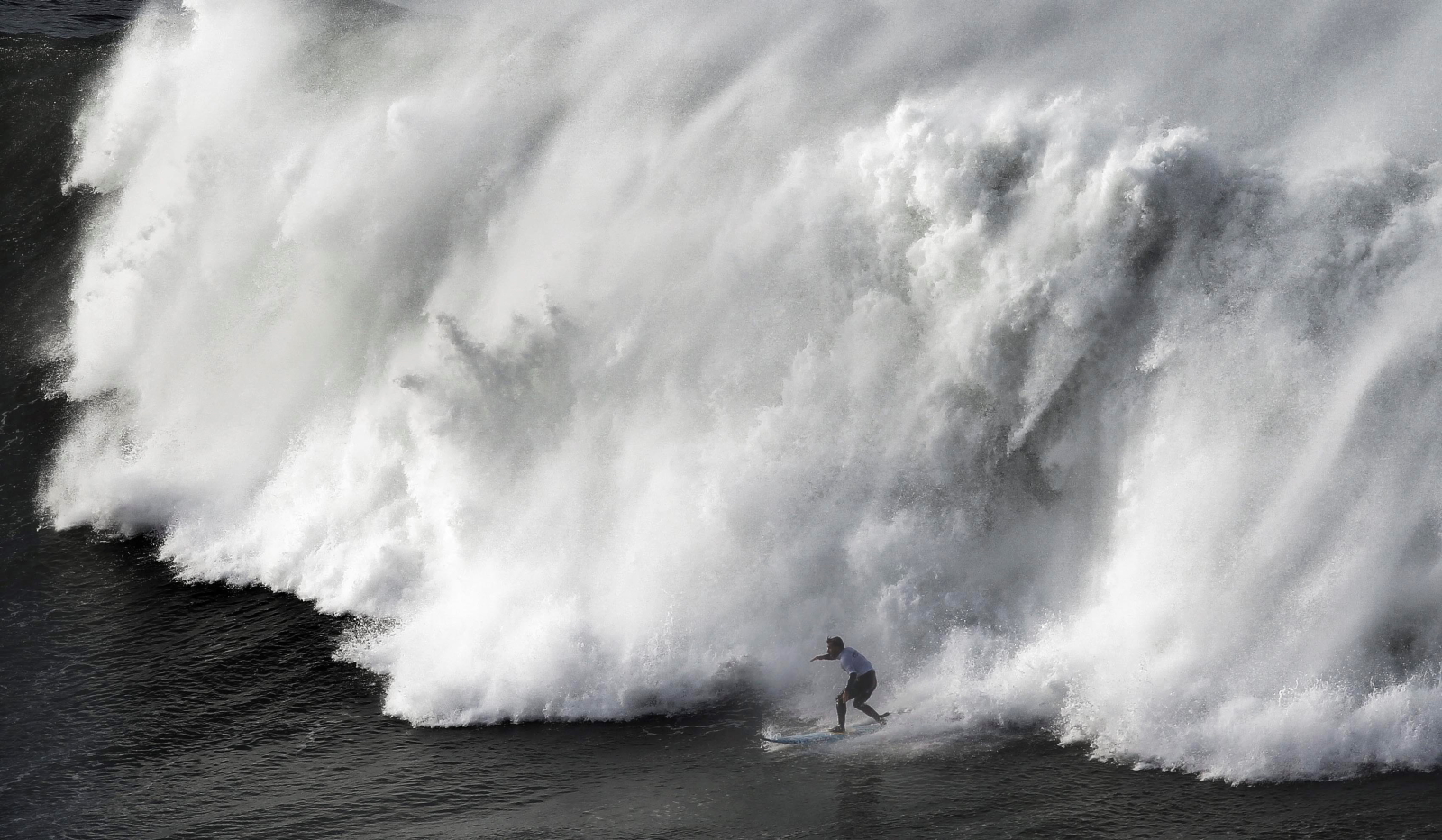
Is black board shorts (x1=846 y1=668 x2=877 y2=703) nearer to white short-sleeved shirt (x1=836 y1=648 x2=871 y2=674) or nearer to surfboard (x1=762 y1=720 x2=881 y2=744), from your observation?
white short-sleeved shirt (x1=836 y1=648 x2=871 y2=674)

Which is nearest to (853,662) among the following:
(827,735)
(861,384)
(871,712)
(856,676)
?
(856,676)

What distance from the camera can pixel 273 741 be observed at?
13344mm

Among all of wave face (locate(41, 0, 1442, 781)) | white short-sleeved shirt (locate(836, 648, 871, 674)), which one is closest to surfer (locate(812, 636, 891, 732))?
white short-sleeved shirt (locate(836, 648, 871, 674))

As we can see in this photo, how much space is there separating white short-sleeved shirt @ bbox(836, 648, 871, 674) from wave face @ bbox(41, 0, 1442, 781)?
2.33 feet

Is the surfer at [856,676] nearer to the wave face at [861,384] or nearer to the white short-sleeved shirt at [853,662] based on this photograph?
the white short-sleeved shirt at [853,662]

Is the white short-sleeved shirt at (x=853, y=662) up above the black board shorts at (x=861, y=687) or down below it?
above

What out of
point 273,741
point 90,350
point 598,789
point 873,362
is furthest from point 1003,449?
point 90,350

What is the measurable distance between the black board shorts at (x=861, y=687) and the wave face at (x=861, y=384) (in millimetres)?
634

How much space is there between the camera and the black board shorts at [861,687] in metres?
12.9

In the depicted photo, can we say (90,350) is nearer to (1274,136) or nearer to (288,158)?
(288,158)

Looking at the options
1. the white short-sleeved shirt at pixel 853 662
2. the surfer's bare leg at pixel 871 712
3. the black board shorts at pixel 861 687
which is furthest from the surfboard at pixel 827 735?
the white short-sleeved shirt at pixel 853 662

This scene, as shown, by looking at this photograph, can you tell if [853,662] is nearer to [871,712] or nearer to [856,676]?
[856,676]

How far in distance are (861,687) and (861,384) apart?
12.1 ft

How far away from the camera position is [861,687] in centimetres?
1289
